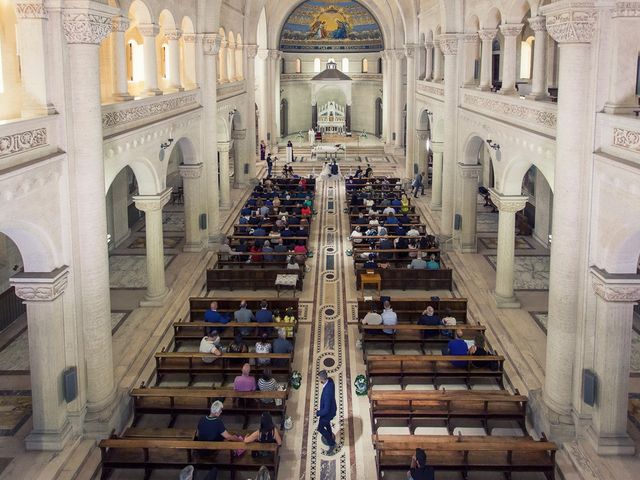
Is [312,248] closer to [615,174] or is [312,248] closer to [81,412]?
[81,412]

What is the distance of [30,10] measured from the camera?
33.1ft

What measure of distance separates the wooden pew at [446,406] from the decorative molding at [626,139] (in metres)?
4.56

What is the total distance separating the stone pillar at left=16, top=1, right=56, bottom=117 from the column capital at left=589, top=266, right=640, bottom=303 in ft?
29.9

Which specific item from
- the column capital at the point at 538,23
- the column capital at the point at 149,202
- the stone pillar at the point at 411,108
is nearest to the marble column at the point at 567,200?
the column capital at the point at 538,23

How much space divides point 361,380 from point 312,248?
10934 millimetres

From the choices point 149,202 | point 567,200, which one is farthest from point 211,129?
point 567,200

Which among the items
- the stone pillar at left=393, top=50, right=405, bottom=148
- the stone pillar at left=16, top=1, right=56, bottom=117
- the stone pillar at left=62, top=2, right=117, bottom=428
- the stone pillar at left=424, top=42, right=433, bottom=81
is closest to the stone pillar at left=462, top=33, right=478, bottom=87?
the stone pillar at left=424, top=42, right=433, bottom=81

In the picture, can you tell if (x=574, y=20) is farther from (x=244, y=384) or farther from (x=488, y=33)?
(x=488, y=33)

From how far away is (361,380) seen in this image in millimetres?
13234

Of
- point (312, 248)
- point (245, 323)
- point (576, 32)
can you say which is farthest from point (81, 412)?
point (312, 248)

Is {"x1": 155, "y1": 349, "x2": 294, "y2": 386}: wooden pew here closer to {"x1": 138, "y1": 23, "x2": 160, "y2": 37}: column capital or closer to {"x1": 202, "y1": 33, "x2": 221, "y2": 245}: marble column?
{"x1": 138, "y1": 23, "x2": 160, "y2": 37}: column capital

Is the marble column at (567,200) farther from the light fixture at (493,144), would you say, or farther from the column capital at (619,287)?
the light fixture at (493,144)

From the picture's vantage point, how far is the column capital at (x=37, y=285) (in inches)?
413

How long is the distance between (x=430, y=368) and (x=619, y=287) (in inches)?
162
